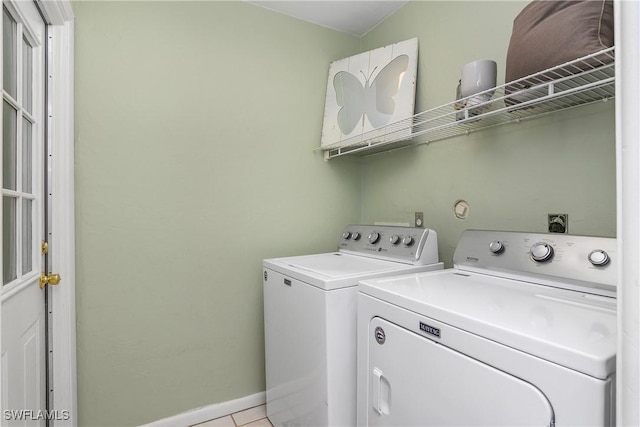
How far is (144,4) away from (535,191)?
219 cm

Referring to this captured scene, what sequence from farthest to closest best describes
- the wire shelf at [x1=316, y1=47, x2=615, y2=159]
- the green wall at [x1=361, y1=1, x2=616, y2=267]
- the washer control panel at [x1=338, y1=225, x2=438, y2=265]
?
the washer control panel at [x1=338, y1=225, x2=438, y2=265] < the green wall at [x1=361, y1=1, x2=616, y2=267] < the wire shelf at [x1=316, y1=47, x2=615, y2=159]

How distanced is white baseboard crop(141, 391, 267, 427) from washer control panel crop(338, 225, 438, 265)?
3.61 ft

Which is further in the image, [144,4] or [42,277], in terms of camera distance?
[144,4]

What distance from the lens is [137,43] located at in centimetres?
174

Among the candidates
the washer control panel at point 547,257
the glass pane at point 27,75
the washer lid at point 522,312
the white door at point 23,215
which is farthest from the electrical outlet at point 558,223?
the glass pane at point 27,75

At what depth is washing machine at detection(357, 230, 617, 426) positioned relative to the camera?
656 mm

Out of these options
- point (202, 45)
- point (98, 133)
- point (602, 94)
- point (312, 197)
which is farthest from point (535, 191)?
point (98, 133)

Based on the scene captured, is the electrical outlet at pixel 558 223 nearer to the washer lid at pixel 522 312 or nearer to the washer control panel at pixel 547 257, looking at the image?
the washer control panel at pixel 547 257

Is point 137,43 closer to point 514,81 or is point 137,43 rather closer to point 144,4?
point 144,4

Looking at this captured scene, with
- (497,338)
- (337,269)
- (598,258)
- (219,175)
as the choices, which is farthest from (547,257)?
(219,175)

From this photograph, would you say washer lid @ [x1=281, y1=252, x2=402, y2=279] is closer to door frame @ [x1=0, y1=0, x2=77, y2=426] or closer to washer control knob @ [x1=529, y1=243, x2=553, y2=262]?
washer control knob @ [x1=529, y1=243, x2=553, y2=262]

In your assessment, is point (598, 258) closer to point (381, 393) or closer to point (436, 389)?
point (436, 389)

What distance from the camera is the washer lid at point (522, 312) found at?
65cm

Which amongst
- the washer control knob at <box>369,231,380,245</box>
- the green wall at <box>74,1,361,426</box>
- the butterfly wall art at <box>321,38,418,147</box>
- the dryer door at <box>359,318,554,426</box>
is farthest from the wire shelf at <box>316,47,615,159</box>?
the dryer door at <box>359,318,554,426</box>
